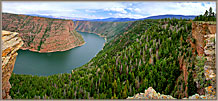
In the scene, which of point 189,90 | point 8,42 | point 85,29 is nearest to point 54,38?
point 8,42

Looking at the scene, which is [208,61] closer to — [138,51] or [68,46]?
[138,51]

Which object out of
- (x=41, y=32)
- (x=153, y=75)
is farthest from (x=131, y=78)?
(x=41, y=32)

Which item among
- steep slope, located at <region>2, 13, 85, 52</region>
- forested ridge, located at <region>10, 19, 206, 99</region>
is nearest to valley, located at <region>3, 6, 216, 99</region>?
forested ridge, located at <region>10, 19, 206, 99</region>

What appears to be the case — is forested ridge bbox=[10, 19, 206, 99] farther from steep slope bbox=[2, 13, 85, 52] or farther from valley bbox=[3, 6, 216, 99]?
steep slope bbox=[2, 13, 85, 52]

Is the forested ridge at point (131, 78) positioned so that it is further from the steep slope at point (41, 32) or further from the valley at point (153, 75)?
the steep slope at point (41, 32)

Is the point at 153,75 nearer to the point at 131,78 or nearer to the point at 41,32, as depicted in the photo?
the point at 131,78

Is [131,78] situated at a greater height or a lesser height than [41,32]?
lesser

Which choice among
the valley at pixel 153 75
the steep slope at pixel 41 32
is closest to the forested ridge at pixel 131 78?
the valley at pixel 153 75

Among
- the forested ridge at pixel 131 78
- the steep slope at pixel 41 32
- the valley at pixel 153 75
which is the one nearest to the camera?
the valley at pixel 153 75
